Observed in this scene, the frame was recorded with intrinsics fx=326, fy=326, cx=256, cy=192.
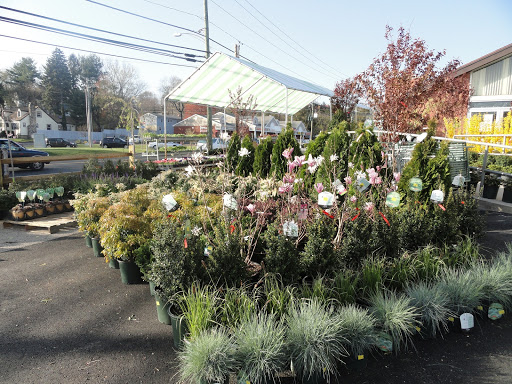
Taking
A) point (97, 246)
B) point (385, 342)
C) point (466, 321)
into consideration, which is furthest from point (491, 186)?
point (97, 246)

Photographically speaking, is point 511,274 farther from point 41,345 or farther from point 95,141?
point 95,141

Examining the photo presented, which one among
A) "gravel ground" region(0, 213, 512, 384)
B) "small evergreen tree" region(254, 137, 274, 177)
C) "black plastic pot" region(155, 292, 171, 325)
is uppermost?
"small evergreen tree" region(254, 137, 274, 177)

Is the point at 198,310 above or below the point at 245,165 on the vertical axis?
below

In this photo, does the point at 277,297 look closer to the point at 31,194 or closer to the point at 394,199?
the point at 394,199

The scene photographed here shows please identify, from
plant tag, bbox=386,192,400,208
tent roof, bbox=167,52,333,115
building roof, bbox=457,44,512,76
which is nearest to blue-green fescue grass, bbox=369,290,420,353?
plant tag, bbox=386,192,400,208

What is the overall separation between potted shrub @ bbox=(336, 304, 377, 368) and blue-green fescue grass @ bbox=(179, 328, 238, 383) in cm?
77

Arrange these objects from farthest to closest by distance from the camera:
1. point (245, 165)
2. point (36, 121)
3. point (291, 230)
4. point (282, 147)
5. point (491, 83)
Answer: point (36, 121) < point (491, 83) < point (245, 165) < point (282, 147) < point (291, 230)

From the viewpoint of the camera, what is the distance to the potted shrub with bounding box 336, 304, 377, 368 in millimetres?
2209

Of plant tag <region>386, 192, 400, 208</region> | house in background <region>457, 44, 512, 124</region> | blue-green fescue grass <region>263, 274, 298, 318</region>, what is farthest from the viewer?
house in background <region>457, 44, 512, 124</region>

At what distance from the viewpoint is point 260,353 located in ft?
6.54

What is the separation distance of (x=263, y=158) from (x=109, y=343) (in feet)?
16.1

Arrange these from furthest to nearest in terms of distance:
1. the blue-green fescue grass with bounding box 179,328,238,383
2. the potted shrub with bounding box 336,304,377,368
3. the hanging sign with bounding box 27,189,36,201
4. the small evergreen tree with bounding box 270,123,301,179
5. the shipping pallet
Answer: the small evergreen tree with bounding box 270,123,301,179, the hanging sign with bounding box 27,189,36,201, the shipping pallet, the potted shrub with bounding box 336,304,377,368, the blue-green fescue grass with bounding box 179,328,238,383

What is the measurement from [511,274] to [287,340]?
235 centimetres

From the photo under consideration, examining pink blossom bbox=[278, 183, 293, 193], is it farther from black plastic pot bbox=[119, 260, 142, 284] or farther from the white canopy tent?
the white canopy tent
